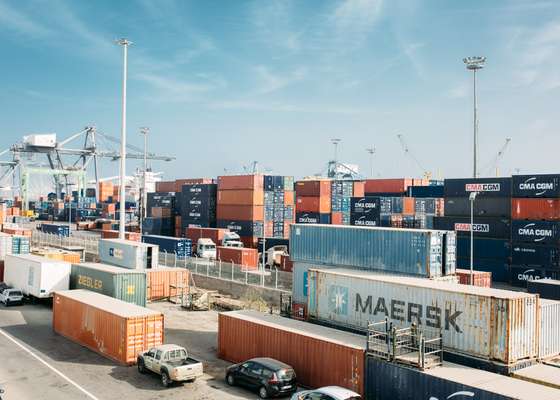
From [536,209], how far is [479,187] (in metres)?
5.34

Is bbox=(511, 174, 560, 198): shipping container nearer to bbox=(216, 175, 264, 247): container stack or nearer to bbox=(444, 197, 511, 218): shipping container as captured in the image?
bbox=(444, 197, 511, 218): shipping container

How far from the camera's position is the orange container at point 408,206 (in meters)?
59.9

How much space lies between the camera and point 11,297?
37.6 m

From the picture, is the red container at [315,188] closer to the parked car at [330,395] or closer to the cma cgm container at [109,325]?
the cma cgm container at [109,325]

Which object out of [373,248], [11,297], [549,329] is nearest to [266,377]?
[373,248]

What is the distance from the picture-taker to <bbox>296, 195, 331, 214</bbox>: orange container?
6288cm

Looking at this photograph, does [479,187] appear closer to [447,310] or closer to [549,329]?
[549,329]

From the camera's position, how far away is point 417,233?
76.5 ft

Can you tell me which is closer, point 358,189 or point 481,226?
point 481,226

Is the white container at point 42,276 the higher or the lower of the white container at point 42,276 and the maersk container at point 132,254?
the lower

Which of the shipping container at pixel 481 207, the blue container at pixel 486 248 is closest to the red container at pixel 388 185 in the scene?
the shipping container at pixel 481 207

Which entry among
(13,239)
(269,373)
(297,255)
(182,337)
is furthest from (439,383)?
(13,239)

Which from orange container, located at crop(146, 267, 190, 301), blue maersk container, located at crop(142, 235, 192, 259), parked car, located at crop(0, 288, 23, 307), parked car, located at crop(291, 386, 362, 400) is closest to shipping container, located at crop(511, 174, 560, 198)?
orange container, located at crop(146, 267, 190, 301)

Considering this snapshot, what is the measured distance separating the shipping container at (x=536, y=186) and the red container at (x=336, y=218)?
2338 centimetres
